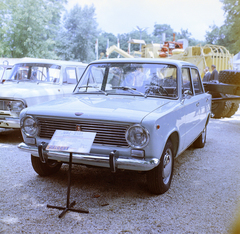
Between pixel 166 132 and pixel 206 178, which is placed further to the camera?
pixel 206 178

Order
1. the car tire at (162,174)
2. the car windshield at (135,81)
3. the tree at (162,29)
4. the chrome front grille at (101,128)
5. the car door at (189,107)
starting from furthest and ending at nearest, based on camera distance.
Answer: the tree at (162,29), the car door at (189,107), the car windshield at (135,81), the car tire at (162,174), the chrome front grille at (101,128)

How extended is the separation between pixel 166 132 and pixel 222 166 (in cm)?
219

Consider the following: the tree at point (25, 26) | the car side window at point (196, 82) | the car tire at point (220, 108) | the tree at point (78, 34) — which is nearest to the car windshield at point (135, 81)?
the car side window at point (196, 82)

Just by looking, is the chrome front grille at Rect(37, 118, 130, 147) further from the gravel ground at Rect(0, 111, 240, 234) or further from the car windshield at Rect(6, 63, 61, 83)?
the car windshield at Rect(6, 63, 61, 83)

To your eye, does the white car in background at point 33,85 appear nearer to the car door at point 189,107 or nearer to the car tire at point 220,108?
the car door at point 189,107

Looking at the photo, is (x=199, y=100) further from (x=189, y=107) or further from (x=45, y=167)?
(x=45, y=167)

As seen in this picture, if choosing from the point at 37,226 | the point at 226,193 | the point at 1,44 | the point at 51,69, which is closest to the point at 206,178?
the point at 226,193

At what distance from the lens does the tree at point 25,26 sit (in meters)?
24.1

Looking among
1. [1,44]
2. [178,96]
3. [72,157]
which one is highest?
[1,44]

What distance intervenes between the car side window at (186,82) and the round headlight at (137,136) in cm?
147

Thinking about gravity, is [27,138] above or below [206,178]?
above

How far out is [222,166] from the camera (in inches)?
210

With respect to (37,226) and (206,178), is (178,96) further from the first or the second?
(37,226)

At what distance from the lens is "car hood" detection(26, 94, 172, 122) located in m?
3.49
